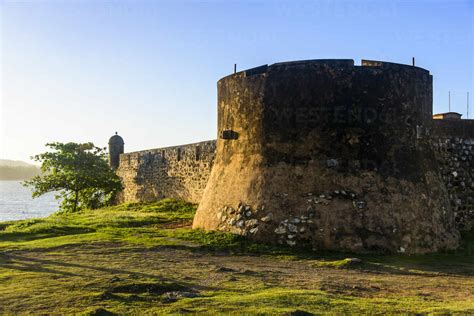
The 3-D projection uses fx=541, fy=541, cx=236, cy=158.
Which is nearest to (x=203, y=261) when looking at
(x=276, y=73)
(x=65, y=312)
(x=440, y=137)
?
(x=65, y=312)

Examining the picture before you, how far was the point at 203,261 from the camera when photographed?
9.05 m

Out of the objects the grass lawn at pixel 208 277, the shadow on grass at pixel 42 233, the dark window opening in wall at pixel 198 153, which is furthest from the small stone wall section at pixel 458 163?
the shadow on grass at pixel 42 233

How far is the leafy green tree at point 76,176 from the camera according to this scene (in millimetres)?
24594

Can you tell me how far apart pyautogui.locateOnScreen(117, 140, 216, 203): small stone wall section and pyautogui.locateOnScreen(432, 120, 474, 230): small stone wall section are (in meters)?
7.40

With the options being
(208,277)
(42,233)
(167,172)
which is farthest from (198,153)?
(208,277)

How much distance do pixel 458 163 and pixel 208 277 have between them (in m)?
9.17

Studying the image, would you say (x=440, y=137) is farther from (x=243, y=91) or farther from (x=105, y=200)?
(x=105, y=200)

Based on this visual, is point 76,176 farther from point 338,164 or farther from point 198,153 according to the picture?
point 338,164

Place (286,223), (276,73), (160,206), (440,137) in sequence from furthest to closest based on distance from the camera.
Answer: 1. (160,206)
2. (440,137)
3. (276,73)
4. (286,223)

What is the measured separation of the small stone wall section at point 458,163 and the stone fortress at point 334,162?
246cm

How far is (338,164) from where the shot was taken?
34.9 feet

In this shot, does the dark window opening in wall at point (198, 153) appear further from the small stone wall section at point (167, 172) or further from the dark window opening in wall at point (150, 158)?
the dark window opening in wall at point (150, 158)

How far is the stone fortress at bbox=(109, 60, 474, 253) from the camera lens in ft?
33.9

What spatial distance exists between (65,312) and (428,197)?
25.6ft
